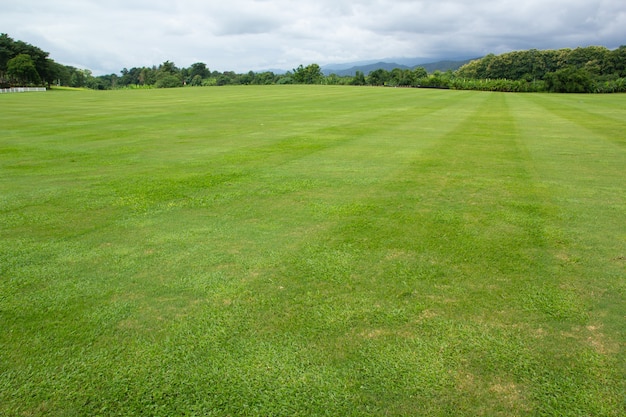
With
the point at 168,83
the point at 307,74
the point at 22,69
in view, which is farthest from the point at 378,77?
the point at 22,69

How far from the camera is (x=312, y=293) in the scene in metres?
3.88

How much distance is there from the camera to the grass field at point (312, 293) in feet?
8.87

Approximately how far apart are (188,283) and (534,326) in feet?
10.5

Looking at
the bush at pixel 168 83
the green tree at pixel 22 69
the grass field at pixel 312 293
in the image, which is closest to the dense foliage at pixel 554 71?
the grass field at pixel 312 293

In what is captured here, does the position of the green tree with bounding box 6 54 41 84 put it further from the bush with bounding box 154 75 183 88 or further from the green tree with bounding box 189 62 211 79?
the green tree with bounding box 189 62 211 79

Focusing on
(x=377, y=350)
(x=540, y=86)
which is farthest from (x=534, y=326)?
(x=540, y=86)

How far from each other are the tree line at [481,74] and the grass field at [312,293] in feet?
236

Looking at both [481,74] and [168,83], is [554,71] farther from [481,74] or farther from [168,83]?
[168,83]

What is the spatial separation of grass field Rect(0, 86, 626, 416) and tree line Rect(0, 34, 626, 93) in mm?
72011

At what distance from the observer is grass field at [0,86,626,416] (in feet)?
8.87

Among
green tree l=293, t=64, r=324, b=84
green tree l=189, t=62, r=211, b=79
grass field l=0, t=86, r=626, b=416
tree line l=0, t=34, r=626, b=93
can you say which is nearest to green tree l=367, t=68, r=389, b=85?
tree line l=0, t=34, r=626, b=93

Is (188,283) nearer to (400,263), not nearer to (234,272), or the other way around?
(234,272)

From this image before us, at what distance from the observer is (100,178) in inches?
328

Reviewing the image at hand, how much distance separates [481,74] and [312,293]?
439ft
